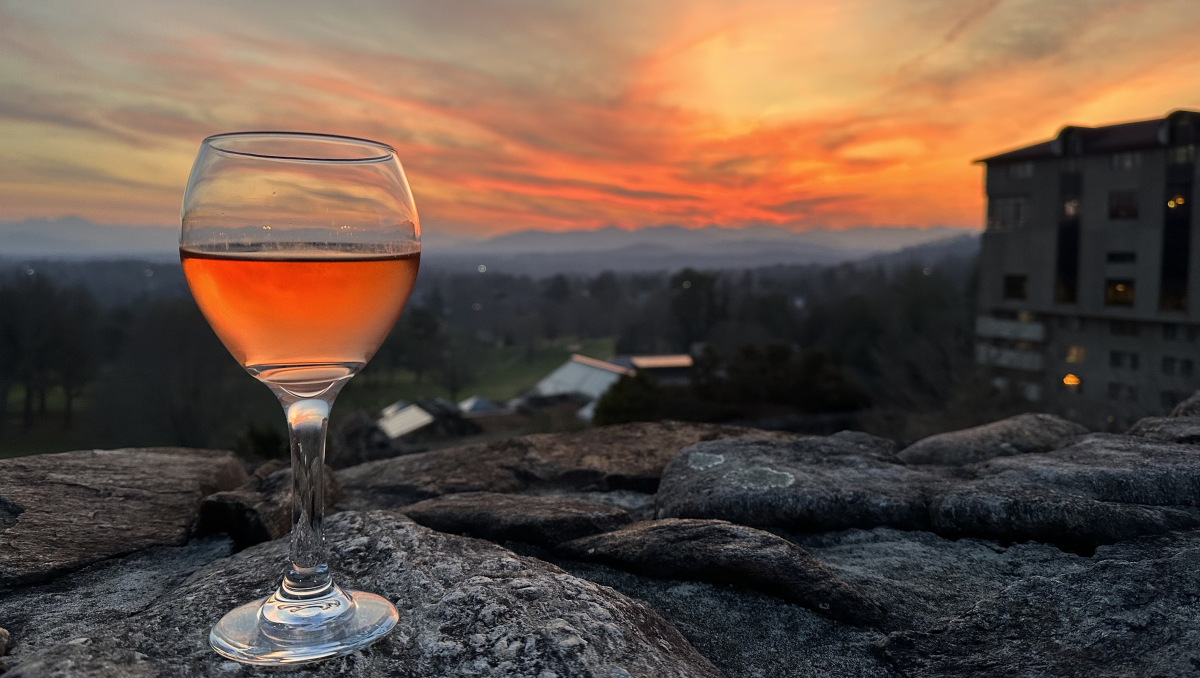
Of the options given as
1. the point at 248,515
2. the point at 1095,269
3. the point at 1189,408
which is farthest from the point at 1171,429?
the point at 1095,269

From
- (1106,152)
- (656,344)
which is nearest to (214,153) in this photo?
(1106,152)

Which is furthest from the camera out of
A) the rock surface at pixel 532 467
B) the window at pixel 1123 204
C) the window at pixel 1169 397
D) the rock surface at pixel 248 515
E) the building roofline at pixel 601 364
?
the building roofline at pixel 601 364

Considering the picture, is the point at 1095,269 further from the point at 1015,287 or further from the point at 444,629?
the point at 444,629

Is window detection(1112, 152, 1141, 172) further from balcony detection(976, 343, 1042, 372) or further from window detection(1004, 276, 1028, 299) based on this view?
balcony detection(976, 343, 1042, 372)

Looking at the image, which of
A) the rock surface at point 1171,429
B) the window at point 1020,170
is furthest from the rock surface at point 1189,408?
the window at point 1020,170

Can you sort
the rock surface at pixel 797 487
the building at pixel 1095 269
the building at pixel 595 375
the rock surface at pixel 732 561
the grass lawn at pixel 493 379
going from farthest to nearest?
1. the building at pixel 595 375
2. the grass lawn at pixel 493 379
3. the building at pixel 1095 269
4. the rock surface at pixel 797 487
5. the rock surface at pixel 732 561

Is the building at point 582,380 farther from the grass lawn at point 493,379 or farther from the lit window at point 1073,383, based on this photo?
the lit window at point 1073,383

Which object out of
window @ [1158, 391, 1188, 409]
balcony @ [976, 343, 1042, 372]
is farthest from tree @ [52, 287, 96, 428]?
balcony @ [976, 343, 1042, 372]
